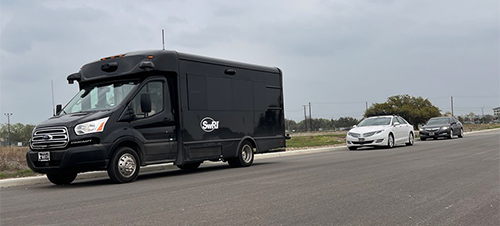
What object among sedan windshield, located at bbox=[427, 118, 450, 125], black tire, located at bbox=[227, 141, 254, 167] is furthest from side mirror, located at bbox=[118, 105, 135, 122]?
sedan windshield, located at bbox=[427, 118, 450, 125]

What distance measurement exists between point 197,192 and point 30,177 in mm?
5948

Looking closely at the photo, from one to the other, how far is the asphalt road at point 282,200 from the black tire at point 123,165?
0.94 ft

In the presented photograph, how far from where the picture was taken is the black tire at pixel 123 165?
10.5 metres

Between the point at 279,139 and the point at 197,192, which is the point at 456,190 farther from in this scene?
the point at 279,139

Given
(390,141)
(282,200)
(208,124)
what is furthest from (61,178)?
(390,141)

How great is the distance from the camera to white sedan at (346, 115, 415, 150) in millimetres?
21250

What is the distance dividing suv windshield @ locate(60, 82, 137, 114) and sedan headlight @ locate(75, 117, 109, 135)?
1.99 feet

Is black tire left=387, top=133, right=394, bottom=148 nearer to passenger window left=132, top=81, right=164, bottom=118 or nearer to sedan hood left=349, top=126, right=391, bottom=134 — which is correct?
sedan hood left=349, top=126, right=391, bottom=134

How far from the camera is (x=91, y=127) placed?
10.2m

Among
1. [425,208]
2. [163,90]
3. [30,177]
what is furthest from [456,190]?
[30,177]

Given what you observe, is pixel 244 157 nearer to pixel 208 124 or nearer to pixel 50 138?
pixel 208 124

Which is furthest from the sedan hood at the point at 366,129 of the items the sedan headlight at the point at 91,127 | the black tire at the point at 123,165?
the sedan headlight at the point at 91,127

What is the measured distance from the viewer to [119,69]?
11.6m

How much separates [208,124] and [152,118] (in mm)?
2003
